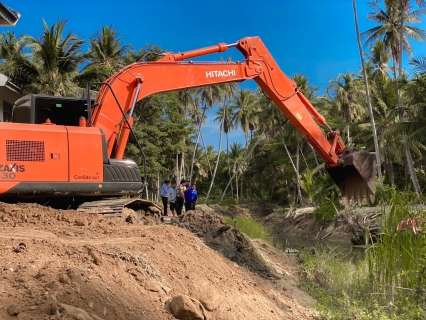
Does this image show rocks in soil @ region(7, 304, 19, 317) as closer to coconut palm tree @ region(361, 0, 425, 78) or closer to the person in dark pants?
the person in dark pants

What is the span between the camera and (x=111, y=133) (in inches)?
309

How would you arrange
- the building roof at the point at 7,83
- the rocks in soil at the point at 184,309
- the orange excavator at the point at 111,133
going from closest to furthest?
1. the rocks in soil at the point at 184,309
2. the orange excavator at the point at 111,133
3. the building roof at the point at 7,83

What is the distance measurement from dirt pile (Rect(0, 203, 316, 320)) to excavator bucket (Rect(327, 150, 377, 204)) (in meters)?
2.66

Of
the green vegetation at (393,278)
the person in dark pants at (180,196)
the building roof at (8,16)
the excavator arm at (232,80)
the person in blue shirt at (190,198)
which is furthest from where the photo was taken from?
the person in dark pants at (180,196)

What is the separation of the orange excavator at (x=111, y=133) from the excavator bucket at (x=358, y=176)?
0.07 ft

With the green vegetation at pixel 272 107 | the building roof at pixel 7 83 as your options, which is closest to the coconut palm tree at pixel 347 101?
the green vegetation at pixel 272 107

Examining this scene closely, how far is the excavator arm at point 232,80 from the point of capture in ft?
26.1

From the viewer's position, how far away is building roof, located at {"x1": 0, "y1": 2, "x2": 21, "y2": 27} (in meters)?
10.9

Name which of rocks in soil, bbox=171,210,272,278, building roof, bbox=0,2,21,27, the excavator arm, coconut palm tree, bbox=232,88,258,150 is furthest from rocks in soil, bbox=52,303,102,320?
coconut palm tree, bbox=232,88,258,150

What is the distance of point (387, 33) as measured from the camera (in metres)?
33.5

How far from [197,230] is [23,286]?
612 centimetres

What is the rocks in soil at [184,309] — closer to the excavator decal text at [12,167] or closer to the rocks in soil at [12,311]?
the rocks in soil at [12,311]

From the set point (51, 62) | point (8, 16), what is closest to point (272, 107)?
point (51, 62)

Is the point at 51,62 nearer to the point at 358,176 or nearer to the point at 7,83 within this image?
the point at 7,83
